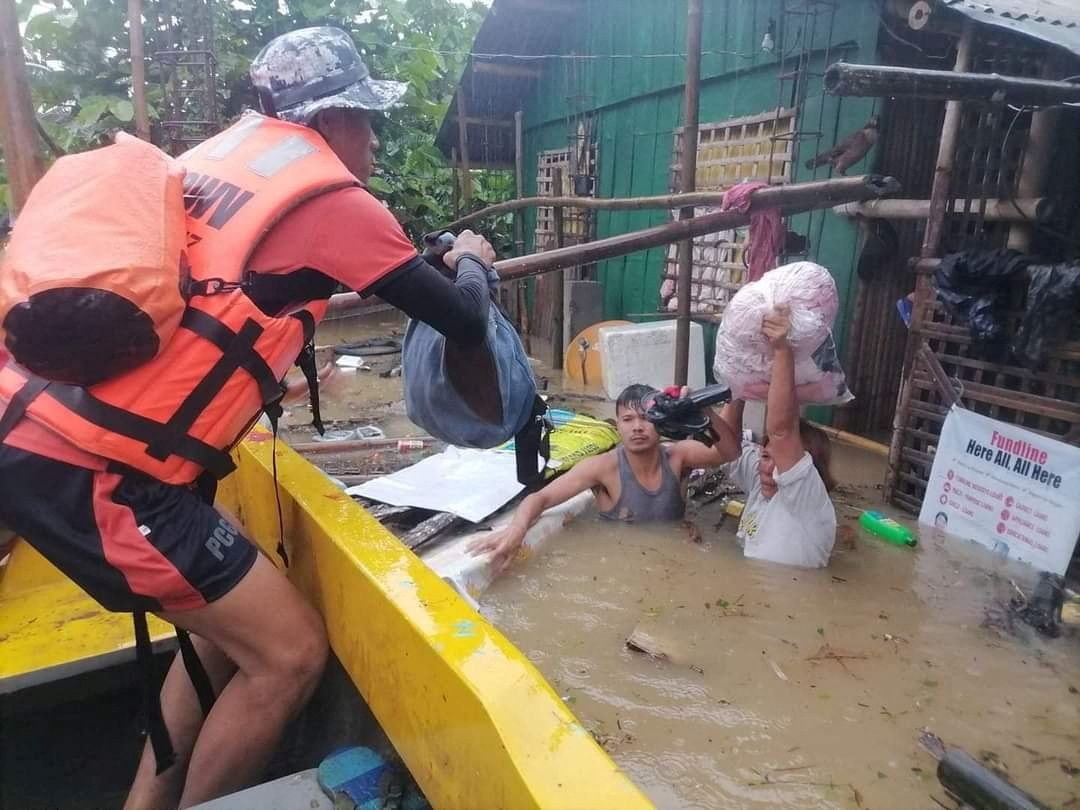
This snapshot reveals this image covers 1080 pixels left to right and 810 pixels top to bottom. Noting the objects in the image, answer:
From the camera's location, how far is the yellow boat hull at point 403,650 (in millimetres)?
1200

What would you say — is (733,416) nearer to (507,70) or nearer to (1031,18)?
(1031,18)

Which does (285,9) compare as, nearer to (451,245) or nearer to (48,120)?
(48,120)

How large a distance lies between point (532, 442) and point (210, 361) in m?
1.13

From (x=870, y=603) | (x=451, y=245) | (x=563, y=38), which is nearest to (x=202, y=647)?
(x=451, y=245)

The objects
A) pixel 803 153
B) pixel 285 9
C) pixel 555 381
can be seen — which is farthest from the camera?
pixel 285 9

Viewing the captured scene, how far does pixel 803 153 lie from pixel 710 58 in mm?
1723

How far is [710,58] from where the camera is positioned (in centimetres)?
689

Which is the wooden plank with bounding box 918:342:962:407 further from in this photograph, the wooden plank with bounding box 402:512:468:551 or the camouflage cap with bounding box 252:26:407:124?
the camouflage cap with bounding box 252:26:407:124

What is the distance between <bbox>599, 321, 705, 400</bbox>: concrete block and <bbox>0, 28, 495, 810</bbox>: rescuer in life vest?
194 inches

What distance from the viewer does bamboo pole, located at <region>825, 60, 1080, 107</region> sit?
8.78ft

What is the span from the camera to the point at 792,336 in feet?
9.84

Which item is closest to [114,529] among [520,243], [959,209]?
[959,209]

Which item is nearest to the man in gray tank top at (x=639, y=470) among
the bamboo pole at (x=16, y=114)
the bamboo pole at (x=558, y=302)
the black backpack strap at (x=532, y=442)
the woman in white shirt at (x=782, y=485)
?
the woman in white shirt at (x=782, y=485)

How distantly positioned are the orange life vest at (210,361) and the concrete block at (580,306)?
719 cm
